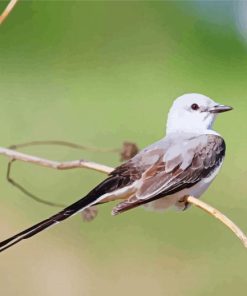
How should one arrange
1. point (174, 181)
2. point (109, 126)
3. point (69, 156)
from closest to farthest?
point (174, 181) < point (69, 156) < point (109, 126)

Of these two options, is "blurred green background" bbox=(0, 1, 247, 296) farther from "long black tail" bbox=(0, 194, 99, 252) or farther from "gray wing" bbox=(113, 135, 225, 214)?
"long black tail" bbox=(0, 194, 99, 252)

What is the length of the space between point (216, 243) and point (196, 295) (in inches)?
8.7

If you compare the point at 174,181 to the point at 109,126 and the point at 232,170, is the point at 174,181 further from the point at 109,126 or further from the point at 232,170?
the point at 109,126

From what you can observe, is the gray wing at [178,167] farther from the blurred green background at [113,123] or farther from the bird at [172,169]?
the blurred green background at [113,123]

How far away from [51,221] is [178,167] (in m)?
0.12

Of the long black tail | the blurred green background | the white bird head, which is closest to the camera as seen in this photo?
the long black tail

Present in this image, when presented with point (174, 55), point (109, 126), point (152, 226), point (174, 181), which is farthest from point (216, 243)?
point (174, 181)

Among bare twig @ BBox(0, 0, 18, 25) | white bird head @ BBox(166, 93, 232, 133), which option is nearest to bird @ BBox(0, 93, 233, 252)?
white bird head @ BBox(166, 93, 232, 133)

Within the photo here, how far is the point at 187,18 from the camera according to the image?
3.47 m

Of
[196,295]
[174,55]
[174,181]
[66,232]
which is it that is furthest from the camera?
[174,55]

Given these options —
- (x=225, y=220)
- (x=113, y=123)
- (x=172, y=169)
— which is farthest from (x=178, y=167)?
(x=113, y=123)

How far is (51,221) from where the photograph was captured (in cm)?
54

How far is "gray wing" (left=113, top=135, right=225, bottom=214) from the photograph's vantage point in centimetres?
59

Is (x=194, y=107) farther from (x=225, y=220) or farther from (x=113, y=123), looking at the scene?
(x=113, y=123)
